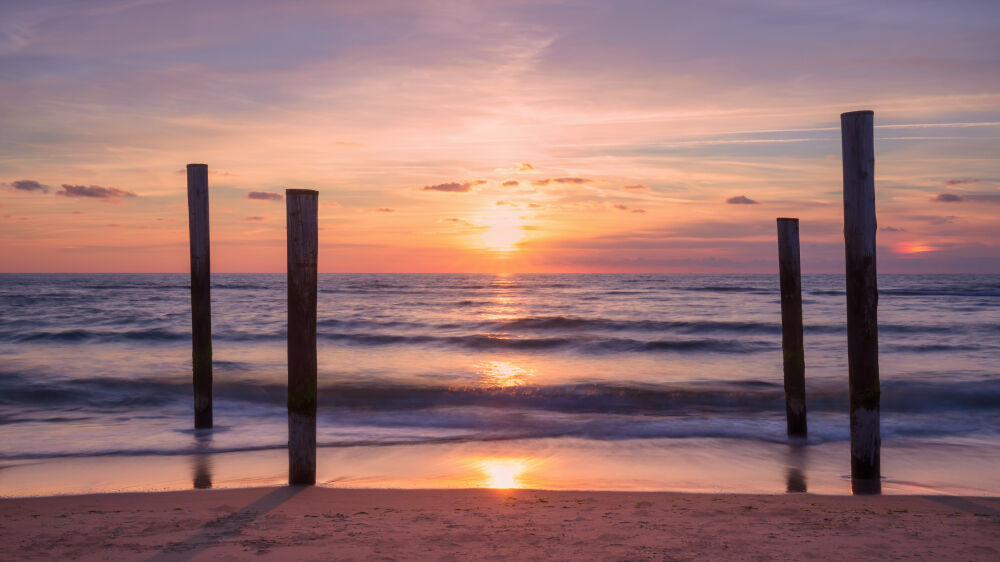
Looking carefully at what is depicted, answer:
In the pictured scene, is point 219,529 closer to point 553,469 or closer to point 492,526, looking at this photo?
point 492,526

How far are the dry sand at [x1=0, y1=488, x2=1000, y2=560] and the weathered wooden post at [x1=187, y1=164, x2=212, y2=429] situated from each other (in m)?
3.51

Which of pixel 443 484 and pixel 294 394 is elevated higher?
pixel 294 394

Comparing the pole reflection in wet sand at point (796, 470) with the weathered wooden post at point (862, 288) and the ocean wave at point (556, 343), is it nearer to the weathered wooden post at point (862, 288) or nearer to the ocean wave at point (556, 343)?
the weathered wooden post at point (862, 288)

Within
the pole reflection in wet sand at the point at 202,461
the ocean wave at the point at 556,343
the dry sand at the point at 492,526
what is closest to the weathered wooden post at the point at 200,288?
the pole reflection in wet sand at the point at 202,461

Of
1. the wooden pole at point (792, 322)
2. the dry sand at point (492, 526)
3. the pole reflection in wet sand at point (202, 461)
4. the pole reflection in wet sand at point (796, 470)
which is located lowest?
the pole reflection in wet sand at point (796, 470)

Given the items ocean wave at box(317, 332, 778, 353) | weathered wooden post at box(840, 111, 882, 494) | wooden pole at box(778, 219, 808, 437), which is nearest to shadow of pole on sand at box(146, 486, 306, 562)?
weathered wooden post at box(840, 111, 882, 494)

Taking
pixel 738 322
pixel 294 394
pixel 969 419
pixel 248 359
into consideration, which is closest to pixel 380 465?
pixel 294 394

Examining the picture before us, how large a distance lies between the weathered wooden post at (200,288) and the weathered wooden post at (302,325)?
318 centimetres

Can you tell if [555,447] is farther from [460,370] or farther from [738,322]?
[738,322]

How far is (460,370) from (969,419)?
459 inches

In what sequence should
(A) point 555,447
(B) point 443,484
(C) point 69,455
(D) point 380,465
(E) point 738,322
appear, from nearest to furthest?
(B) point 443,484 < (D) point 380,465 < (C) point 69,455 < (A) point 555,447 < (E) point 738,322

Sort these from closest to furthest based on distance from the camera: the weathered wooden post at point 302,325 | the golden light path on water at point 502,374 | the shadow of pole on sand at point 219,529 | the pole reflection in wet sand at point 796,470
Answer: the shadow of pole on sand at point 219,529 < the weathered wooden post at point 302,325 < the pole reflection in wet sand at point 796,470 < the golden light path on water at point 502,374

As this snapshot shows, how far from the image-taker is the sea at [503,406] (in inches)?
316

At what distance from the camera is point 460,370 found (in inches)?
761
